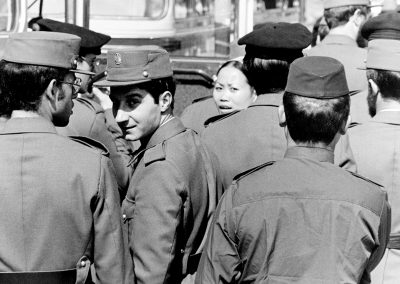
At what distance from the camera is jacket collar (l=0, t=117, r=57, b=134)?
9.14 ft

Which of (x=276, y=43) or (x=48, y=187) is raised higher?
(x=276, y=43)

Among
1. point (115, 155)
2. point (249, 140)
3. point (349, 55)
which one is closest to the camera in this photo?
point (249, 140)

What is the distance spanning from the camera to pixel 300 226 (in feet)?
8.03

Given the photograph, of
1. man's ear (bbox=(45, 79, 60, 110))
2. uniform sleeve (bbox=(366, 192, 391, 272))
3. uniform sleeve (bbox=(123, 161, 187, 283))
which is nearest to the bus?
uniform sleeve (bbox=(123, 161, 187, 283))

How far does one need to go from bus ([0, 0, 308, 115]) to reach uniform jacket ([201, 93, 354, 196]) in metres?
2.16

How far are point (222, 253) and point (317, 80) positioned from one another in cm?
61

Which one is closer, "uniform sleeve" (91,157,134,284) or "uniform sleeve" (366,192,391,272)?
"uniform sleeve" (366,192,391,272)

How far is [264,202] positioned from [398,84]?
127 cm

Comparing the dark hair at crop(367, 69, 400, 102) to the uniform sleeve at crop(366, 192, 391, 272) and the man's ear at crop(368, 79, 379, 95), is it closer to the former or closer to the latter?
the man's ear at crop(368, 79, 379, 95)

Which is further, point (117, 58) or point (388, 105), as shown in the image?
point (388, 105)

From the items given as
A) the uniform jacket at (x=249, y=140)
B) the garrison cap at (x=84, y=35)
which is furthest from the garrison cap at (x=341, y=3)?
the uniform jacket at (x=249, y=140)

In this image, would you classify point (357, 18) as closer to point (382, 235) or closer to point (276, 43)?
point (276, 43)

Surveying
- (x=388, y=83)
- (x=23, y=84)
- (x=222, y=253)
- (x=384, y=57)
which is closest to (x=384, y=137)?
(x=388, y=83)

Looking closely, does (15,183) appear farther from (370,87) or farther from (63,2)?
(63,2)
